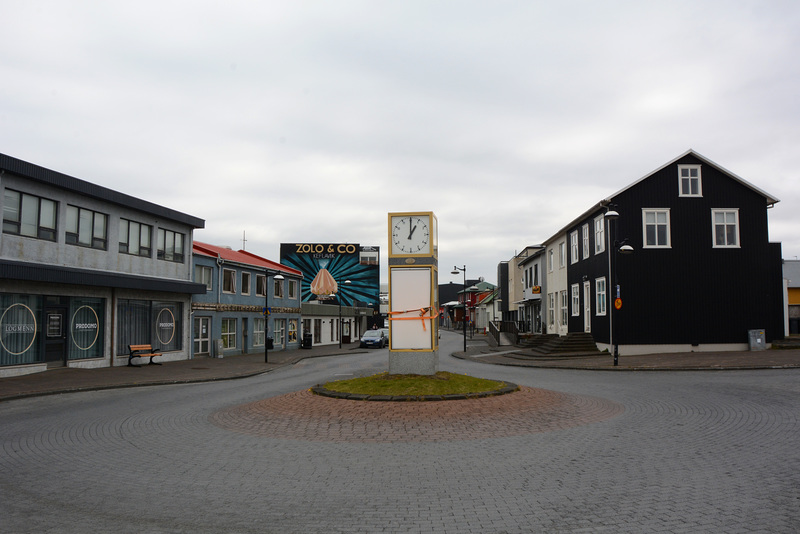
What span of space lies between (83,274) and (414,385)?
1622cm

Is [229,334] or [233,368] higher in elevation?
[229,334]

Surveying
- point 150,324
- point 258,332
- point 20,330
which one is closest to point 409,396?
point 20,330

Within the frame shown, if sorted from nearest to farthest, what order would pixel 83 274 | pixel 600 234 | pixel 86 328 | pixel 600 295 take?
pixel 83 274 → pixel 86 328 → pixel 600 295 → pixel 600 234

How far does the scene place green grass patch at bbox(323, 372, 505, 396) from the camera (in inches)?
527

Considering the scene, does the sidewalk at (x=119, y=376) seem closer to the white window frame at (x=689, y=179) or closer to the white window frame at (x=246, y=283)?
the white window frame at (x=246, y=283)

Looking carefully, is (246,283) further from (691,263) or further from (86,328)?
(691,263)

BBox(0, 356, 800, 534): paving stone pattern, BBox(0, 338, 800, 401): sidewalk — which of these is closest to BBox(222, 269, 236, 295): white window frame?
BBox(0, 338, 800, 401): sidewalk

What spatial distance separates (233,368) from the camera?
27.2 metres

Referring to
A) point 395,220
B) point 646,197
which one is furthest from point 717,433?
point 646,197

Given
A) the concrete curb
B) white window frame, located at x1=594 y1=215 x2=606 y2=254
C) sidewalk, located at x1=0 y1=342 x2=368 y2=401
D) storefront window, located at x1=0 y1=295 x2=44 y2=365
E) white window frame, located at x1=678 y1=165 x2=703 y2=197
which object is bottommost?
sidewalk, located at x1=0 y1=342 x2=368 y2=401

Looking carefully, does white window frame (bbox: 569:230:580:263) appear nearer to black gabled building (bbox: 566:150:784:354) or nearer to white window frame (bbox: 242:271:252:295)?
black gabled building (bbox: 566:150:784:354)

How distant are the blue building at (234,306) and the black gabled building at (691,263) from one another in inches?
711

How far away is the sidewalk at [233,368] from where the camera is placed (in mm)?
18656

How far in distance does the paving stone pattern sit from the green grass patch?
3.19 feet
